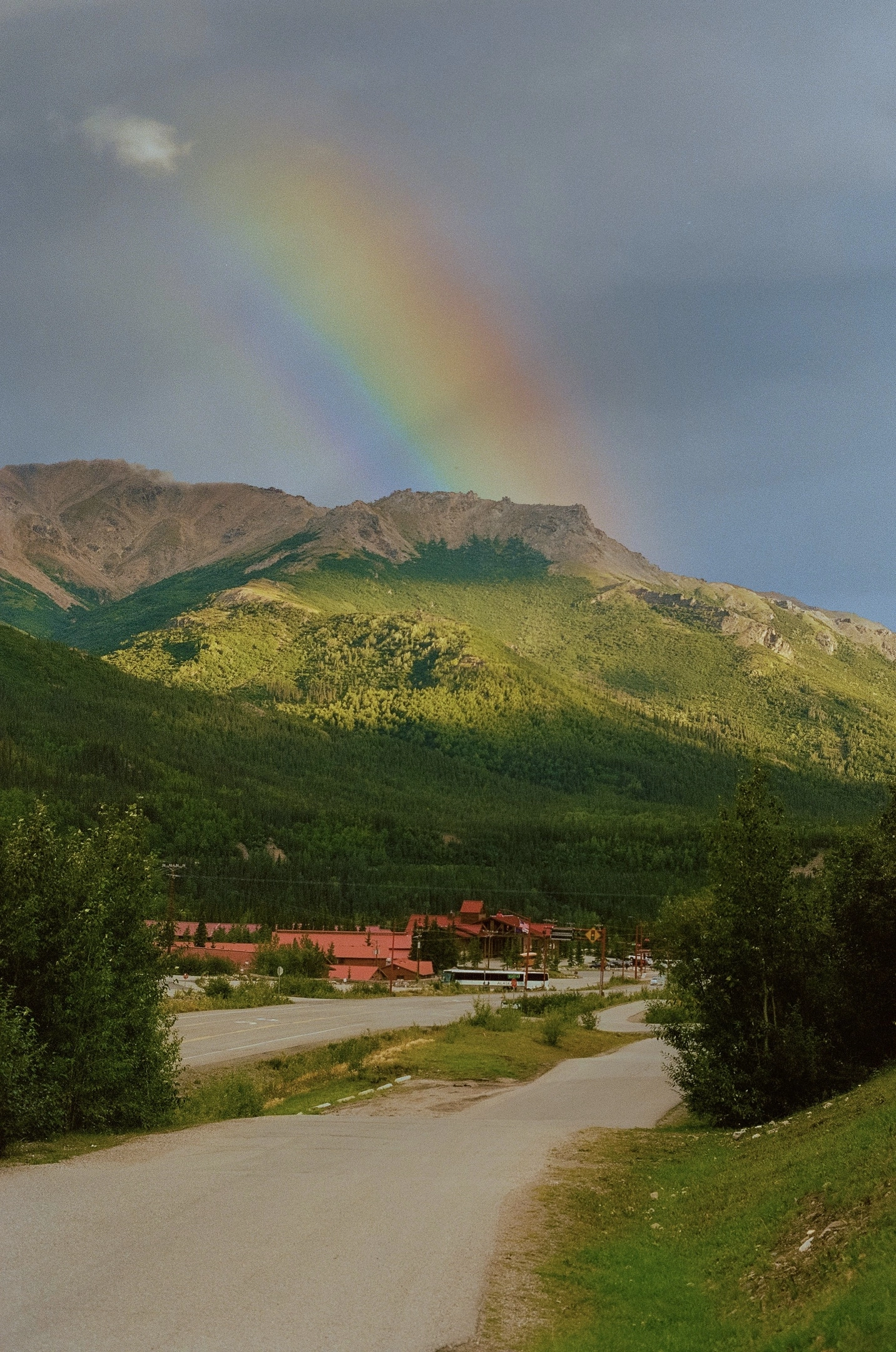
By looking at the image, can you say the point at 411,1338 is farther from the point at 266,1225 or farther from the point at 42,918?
the point at 42,918

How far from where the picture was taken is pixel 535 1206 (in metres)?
16.5

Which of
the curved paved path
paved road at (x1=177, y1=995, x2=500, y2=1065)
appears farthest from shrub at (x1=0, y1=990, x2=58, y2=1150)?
paved road at (x1=177, y1=995, x2=500, y2=1065)

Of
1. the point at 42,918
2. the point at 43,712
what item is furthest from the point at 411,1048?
the point at 43,712

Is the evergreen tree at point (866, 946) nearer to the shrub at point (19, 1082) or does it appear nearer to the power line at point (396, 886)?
the shrub at point (19, 1082)

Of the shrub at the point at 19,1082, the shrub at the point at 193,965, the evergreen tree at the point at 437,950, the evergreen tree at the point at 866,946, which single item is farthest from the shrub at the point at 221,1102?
the evergreen tree at the point at 437,950

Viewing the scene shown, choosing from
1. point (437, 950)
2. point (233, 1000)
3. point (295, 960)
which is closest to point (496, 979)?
point (437, 950)

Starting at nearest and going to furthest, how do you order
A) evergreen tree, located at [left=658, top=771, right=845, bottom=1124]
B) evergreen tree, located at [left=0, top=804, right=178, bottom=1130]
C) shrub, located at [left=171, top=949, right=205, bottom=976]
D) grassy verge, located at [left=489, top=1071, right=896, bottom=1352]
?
grassy verge, located at [left=489, top=1071, right=896, bottom=1352]
evergreen tree, located at [left=0, top=804, right=178, bottom=1130]
evergreen tree, located at [left=658, top=771, right=845, bottom=1124]
shrub, located at [left=171, top=949, right=205, bottom=976]

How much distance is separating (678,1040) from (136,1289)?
1874 centimetres

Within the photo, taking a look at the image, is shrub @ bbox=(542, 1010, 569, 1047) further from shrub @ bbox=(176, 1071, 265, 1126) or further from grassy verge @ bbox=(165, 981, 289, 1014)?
shrub @ bbox=(176, 1071, 265, 1126)

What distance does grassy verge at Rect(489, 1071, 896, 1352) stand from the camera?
365 inches

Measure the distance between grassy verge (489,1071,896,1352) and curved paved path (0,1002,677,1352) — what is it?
1075 mm

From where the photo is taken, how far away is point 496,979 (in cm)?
11538

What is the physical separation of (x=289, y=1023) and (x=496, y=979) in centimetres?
6509

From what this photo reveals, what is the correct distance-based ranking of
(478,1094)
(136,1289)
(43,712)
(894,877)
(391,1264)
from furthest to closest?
1. (43,712)
2. (478,1094)
3. (894,877)
4. (391,1264)
5. (136,1289)
